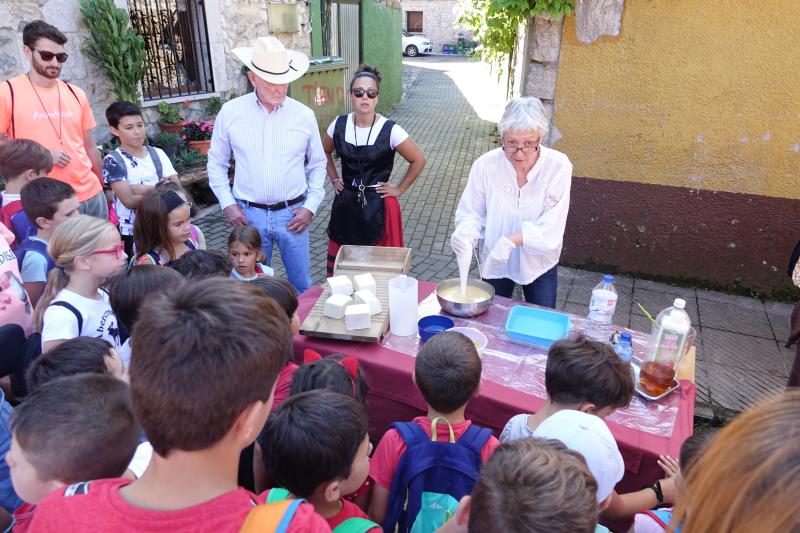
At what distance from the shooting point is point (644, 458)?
1896 mm

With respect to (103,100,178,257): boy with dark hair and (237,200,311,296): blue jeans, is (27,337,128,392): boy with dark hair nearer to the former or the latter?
(237,200,311,296): blue jeans

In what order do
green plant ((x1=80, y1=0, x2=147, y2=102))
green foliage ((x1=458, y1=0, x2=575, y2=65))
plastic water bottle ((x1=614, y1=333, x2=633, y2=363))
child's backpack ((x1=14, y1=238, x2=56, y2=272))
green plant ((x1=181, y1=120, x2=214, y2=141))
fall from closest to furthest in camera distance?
plastic water bottle ((x1=614, y1=333, x2=633, y2=363))
child's backpack ((x1=14, y1=238, x2=56, y2=272))
green foliage ((x1=458, y1=0, x2=575, y2=65))
green plant ((x1=80, y1=0, x2=147, y2=102))
green plant ((x1=181, y1=120, x2=214, y2=141))

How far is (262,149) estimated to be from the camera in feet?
11.5

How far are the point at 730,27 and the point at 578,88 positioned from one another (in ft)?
4.04

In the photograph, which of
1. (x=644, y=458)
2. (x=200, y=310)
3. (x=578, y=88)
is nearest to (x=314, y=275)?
(x=578, y=88)

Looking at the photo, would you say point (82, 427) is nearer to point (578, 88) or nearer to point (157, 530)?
point (157, 530)

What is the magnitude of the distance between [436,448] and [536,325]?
1137 millimetres

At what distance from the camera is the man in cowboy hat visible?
137 inches

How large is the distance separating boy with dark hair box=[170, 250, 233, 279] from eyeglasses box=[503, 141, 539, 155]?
5.49 feet

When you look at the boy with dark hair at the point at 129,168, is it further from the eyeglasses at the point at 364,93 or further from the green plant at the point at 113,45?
the green plant at the point at 113,45

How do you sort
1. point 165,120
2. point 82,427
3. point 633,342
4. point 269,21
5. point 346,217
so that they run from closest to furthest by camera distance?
point 82,427 < point 633,342 < point 346,217 < point 165,120 < point 269,21

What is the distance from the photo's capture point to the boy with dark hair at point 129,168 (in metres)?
3.64

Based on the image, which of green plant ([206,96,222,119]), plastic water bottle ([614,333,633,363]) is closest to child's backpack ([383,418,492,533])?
plastic water bottle ([614,333,633,363])

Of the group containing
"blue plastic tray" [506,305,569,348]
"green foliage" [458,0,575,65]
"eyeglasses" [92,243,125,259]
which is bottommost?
"blue plastic tray" [506,305,569,348]
